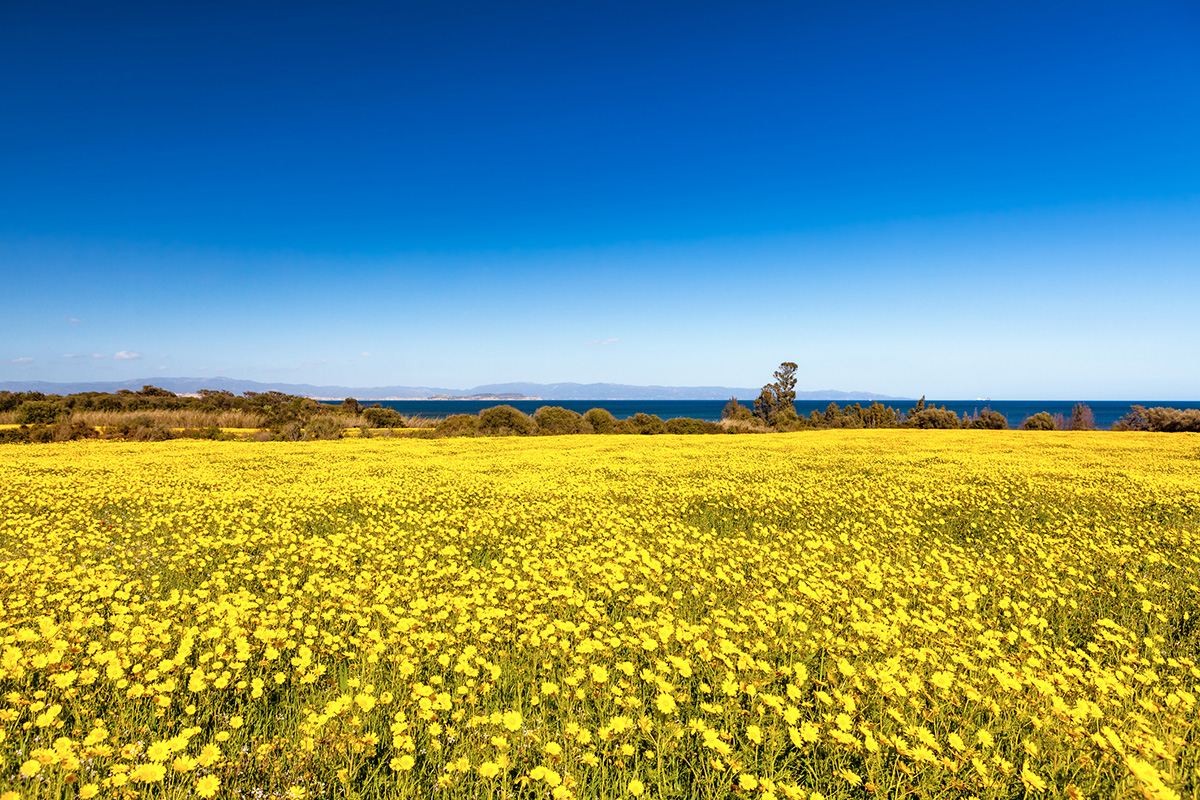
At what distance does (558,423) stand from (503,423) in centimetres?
390

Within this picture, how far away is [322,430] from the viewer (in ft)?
107

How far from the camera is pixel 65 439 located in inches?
1000

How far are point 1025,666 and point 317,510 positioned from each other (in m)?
10.1

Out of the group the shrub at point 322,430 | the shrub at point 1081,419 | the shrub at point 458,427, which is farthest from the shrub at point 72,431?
the shrub at point 1081,419

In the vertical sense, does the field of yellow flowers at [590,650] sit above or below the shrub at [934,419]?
below

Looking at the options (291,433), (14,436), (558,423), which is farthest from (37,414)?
(558,423)

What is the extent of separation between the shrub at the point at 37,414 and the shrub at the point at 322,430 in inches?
509

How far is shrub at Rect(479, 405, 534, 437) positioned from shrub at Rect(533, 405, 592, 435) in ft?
2.54

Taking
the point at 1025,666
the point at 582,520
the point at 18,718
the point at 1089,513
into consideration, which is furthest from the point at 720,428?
the point at 18,718

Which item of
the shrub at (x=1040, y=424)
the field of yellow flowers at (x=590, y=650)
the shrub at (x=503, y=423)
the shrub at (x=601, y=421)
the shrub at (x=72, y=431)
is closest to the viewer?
the field of yellow flowers at (x=590, y=650)

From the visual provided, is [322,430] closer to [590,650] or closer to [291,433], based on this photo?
[291,433]

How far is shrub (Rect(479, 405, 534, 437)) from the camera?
35.8 m

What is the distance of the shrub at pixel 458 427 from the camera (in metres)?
34.9

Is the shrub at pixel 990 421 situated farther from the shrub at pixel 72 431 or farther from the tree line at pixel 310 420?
the shrub at pixel 72 431
